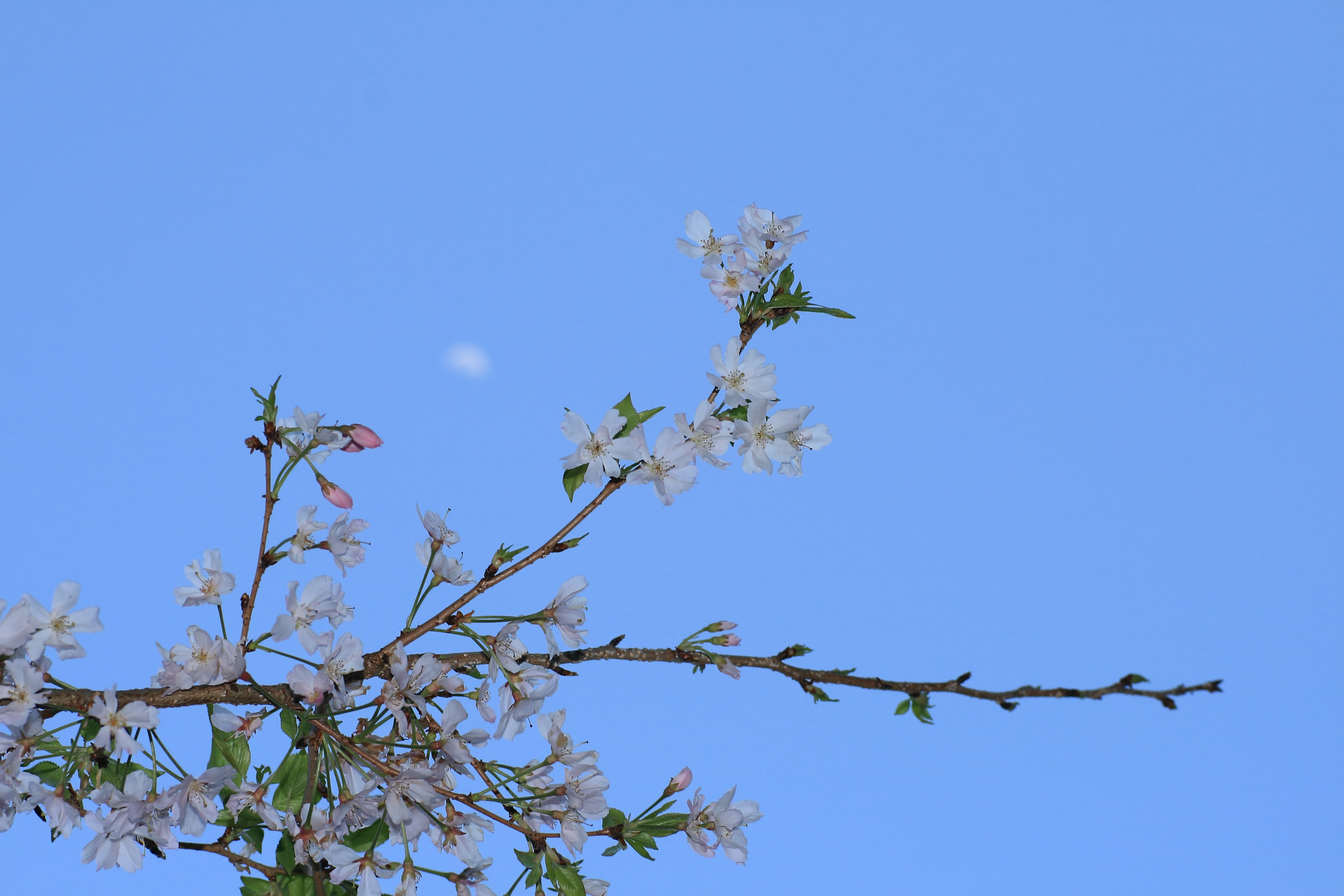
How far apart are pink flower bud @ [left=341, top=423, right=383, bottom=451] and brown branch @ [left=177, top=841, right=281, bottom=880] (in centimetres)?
110

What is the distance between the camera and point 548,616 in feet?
8.34

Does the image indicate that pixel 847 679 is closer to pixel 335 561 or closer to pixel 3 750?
pixel 335 561

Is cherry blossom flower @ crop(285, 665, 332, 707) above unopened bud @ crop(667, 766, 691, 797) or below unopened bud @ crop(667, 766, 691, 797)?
above

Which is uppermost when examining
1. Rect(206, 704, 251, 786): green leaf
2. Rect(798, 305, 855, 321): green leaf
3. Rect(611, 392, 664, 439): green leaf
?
Rect(798, 305, 855, 321): green leaf

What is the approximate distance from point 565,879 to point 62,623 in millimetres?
1414

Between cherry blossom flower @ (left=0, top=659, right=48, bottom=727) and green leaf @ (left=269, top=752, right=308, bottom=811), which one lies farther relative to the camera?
green leaf @ (left=269, top=752, right=308, bottom=811)

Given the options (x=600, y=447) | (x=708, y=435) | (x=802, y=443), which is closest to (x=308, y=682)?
(x=600, y=447)

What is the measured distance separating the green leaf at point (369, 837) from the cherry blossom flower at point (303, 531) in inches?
28.7

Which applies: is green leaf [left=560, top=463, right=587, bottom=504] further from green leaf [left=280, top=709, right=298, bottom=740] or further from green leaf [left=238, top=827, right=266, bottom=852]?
green leaf [left=238, top=827, right=266, bottom=852]

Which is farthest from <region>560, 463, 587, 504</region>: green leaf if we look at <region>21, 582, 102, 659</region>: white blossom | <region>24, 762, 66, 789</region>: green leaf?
<region>24, 762, 66, 789</region>: green leaf

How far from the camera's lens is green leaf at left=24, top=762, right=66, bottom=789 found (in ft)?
7.96

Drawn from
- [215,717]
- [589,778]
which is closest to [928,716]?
[589,778]

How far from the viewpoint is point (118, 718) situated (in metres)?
2.19

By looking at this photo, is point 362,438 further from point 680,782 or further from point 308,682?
point 680,782
